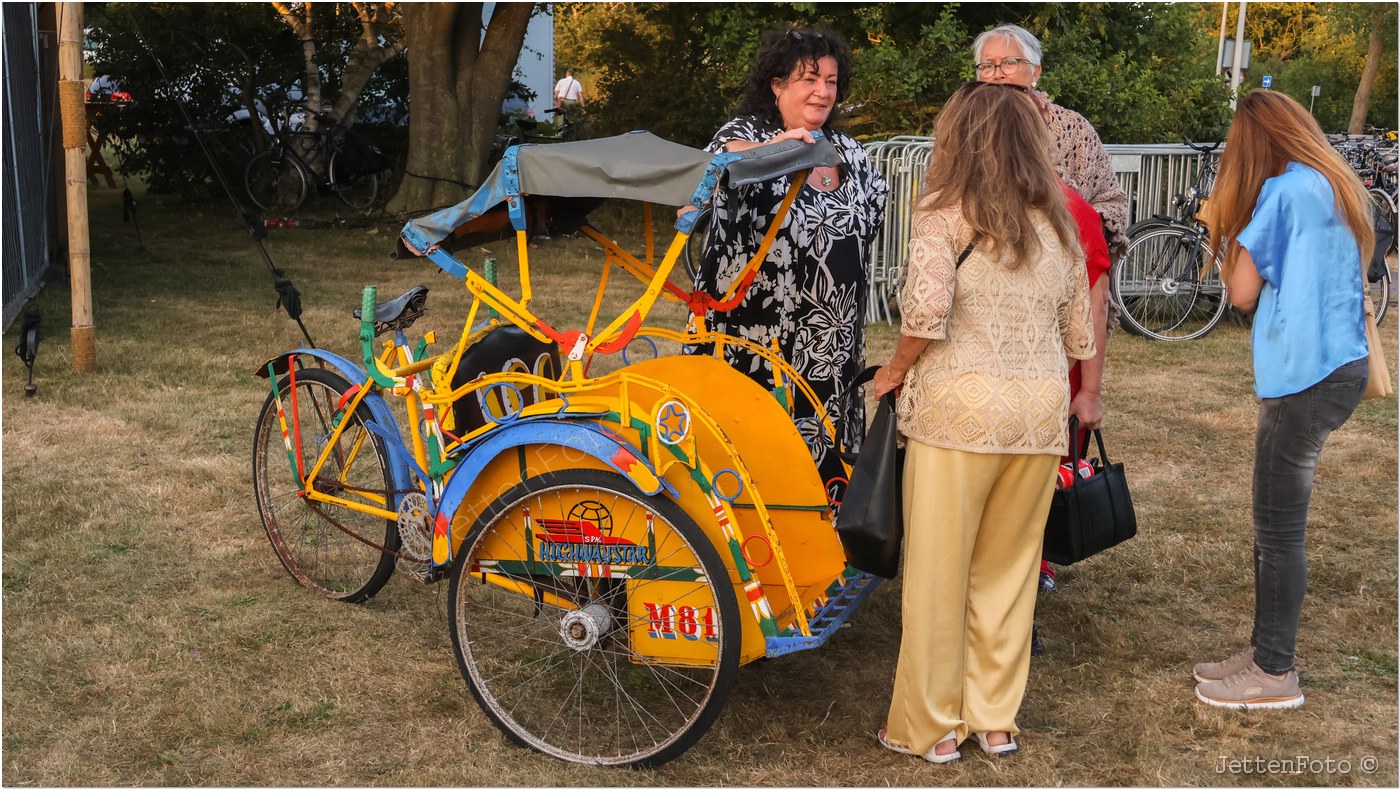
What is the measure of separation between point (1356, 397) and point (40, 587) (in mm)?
4453

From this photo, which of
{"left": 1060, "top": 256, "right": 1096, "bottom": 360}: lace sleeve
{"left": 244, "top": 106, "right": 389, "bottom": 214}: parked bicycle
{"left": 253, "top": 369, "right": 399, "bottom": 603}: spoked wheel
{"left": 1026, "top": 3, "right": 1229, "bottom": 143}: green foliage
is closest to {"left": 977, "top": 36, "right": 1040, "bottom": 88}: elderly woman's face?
{"left": 1060, "top": 256, "right": 1096, "bottom": 360}: lace sleeve

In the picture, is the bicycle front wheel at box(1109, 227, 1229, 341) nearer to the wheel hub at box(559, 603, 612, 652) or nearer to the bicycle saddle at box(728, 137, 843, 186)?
the bicycle saddle at box(728, 137, 843, 186)

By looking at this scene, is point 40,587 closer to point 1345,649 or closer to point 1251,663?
point 1251,663

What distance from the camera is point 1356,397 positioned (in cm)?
351

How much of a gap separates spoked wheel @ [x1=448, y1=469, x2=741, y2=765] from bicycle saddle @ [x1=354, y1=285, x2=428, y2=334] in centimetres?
109

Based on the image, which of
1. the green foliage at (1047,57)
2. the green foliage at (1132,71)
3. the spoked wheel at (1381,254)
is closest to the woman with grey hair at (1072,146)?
the spoked wheel at (1381,254)

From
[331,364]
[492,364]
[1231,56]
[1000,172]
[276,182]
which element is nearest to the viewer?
[1000,172]

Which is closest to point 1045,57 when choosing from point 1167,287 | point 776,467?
point 1167,287

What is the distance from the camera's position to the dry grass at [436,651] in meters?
3.41

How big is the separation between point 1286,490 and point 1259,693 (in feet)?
2.08

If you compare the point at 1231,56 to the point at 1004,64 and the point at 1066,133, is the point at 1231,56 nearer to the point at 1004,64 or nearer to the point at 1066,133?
the point at 1066,133

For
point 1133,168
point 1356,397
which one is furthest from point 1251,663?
point 1133,168

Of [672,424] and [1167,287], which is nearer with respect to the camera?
[672,424]

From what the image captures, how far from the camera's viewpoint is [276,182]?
16016 mm
